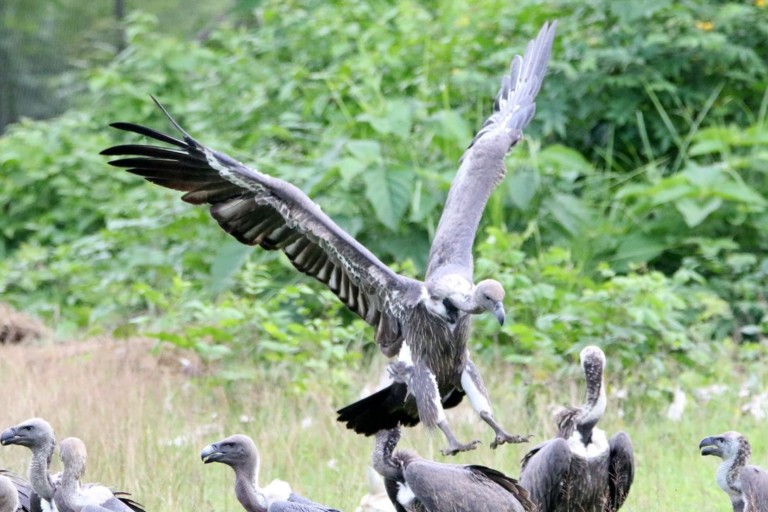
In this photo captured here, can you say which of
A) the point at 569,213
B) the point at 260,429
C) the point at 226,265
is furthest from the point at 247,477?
the point at 569,213

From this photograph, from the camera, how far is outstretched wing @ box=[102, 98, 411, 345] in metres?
5.64

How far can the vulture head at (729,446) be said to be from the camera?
17.2 ft

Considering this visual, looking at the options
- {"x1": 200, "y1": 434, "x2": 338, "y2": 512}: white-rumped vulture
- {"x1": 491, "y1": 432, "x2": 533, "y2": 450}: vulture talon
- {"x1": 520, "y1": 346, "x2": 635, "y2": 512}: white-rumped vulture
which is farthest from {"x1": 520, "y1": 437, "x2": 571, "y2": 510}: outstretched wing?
{"x1": 200, "y1": 434, "x2": 338, "y2": 512}: white-rumped vulture

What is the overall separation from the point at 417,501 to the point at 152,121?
834 cm

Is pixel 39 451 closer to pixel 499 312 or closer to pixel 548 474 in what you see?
pixel 499 312

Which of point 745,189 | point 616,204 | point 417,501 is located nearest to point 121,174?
point 616,204

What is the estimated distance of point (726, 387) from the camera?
25.0ft

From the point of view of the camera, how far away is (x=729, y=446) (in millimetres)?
5266

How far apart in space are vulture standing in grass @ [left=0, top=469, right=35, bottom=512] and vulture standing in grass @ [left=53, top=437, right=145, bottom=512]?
0.46 ft

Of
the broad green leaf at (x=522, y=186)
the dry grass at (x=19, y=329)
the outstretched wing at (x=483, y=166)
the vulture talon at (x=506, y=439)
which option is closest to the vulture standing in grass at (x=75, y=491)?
the vulture talon at (x=506, y=439)

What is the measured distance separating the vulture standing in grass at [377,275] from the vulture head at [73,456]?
1152 mm

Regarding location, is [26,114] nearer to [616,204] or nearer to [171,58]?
[171,58]

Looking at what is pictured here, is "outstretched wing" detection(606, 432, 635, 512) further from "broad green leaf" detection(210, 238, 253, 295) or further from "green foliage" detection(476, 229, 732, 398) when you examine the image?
"broad green leaf" detection(210, 238, 253, 295)

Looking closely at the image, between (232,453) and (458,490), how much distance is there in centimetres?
94
